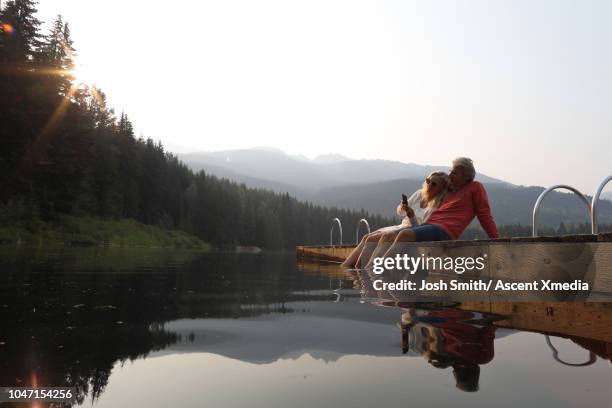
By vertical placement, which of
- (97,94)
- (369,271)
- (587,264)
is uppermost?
(97,94)

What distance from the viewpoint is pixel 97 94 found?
65.4 m

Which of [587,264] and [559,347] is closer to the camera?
[559,347]

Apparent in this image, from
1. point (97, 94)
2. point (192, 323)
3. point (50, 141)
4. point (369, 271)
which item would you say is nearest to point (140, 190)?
point (97, 94)

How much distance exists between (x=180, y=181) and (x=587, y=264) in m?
83.9

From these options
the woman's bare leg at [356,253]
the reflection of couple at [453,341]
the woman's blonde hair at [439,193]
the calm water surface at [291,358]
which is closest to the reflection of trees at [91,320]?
the calm water surface at [291,358]

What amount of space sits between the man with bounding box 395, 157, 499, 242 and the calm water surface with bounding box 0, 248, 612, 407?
7.38 feet

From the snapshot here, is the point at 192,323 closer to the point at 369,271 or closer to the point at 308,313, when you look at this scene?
the point at 308,313

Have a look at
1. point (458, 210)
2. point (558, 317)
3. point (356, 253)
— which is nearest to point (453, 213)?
point (458, 210)

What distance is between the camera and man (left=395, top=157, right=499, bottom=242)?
19.2 feet

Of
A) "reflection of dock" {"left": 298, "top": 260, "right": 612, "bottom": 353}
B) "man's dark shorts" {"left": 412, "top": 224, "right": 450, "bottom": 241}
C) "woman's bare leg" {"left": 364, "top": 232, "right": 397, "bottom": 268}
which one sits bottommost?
"reflection of dock" {"left": 298, "top": 260, "right": 612, "bottom": 353}

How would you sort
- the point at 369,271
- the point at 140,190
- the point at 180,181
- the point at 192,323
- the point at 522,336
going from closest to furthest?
the point at 522,336 < the point at 192,323 < the point at 369,271 < the point at 140,190 < the point at 180,181

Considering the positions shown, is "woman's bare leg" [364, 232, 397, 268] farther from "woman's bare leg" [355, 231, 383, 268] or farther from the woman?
"woman's bare leg" [355, 231, 383, 268]

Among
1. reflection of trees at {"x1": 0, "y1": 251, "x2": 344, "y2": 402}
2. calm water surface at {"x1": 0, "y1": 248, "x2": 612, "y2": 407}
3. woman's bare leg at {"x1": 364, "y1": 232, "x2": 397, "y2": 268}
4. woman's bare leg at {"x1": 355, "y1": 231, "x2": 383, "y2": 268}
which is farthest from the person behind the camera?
woman's bare leg at {"x1": 355, "y1": 231, "x2": 383, "y2": 268}
